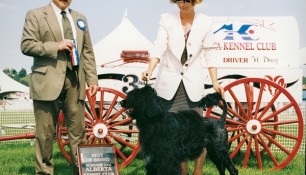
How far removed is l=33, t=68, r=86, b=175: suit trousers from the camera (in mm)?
3656

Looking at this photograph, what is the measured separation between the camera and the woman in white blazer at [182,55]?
3.62 m

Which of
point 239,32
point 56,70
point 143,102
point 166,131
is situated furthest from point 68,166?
point 239,32

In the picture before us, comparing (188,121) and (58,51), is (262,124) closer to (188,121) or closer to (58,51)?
(188,121)

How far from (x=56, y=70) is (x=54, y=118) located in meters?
0.51

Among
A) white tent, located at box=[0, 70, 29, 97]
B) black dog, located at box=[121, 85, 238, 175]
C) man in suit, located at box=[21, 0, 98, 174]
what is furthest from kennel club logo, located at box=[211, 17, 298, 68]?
white tent, located at box=[0, 70, 29, 97]

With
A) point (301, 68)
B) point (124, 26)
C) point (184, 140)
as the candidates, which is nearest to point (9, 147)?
point (124, 26)

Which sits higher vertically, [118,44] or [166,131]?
[118,44]

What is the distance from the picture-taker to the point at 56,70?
139 inches

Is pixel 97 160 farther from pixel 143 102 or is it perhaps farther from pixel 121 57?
pixel 121 57

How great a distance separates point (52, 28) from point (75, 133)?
1.08m

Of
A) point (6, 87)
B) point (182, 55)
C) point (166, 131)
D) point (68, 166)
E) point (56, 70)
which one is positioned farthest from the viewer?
point (6, 87)

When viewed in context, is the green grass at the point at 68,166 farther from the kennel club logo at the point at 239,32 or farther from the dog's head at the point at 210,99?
the kennel club logo at the point at 239,32

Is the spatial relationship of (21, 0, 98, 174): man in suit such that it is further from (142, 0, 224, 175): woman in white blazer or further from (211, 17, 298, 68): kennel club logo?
(211, 17, 298, 68): kennel club logo

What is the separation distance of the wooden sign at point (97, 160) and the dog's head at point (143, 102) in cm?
80
